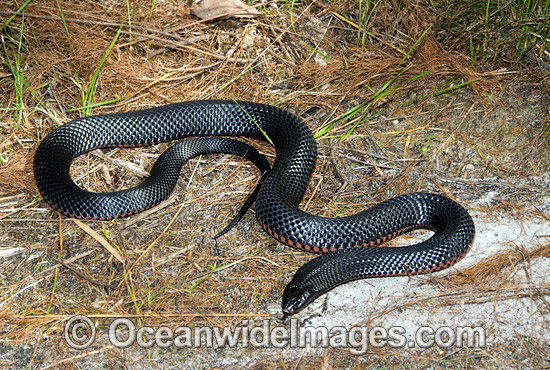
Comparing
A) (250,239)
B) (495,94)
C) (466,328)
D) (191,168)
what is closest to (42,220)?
(191,168)

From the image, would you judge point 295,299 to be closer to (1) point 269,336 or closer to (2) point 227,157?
(1) point 269,336

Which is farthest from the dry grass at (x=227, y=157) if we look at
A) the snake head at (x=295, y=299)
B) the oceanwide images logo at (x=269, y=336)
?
the snake head at (x=295, y=299)

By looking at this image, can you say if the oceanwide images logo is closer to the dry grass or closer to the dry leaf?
the dry grass

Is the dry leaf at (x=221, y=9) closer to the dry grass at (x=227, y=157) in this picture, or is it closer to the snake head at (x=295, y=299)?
the dry grass at (x=227, y=157)

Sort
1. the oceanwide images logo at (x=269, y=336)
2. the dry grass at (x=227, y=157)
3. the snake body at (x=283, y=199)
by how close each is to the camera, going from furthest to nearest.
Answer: the snake body at (x=283, y=199) < the dry grass at (x=227, y=157) < the oceanwide images logo at (x=269, y=336)

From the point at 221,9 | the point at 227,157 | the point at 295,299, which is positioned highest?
the point at 221,9

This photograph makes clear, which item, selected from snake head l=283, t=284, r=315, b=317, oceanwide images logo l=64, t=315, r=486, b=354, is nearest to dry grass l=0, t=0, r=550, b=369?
oceanwide images logo l=64, t=315, r=486, b=354

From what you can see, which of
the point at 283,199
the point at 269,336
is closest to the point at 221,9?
the point at 283,199
